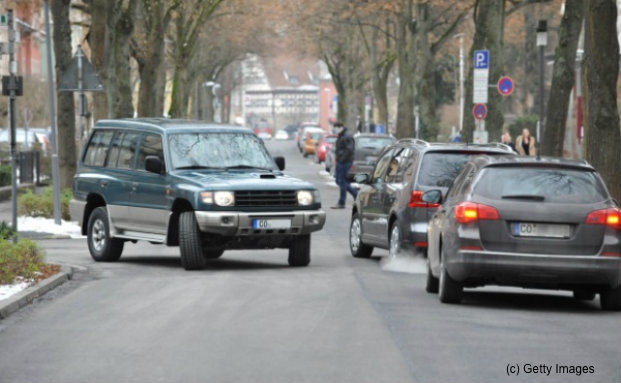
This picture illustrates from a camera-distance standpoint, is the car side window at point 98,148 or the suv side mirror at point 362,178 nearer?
the car side window at point 98,148

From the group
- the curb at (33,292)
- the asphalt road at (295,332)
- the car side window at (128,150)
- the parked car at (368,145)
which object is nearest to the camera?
the asphalt road at (295,332)

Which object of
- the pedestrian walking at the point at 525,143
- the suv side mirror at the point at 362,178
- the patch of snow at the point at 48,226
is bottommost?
the patch of snow at the point at 48,226

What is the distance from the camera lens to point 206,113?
334 feet

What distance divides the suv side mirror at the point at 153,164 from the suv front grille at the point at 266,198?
4.59 ft

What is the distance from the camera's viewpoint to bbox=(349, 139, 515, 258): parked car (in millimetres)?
18484

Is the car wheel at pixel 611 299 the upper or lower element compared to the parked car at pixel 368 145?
upper

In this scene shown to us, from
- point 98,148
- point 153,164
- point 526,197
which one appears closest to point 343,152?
point 98,148

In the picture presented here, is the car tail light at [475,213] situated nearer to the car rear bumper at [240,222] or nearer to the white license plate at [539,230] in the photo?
the white license plate at [539,230]

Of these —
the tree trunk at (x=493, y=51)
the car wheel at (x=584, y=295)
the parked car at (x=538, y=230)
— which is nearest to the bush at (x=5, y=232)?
the parked car at (x=538, y=230)

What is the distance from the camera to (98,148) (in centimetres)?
2088

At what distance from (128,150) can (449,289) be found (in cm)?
727

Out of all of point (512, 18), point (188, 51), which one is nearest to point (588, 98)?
point (188, 51)

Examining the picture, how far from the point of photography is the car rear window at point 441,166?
18.5 meters

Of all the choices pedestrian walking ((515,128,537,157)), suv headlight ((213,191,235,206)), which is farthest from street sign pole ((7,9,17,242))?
pedestrian walking ((515,128,537,157))
